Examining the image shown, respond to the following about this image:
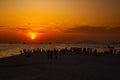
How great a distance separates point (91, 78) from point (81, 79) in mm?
1112

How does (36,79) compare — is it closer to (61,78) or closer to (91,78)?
(61,78)

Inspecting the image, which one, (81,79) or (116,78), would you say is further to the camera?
(116,78)

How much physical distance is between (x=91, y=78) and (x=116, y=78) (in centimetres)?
236

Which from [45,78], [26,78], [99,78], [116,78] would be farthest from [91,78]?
[26,78]

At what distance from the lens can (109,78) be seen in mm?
18875

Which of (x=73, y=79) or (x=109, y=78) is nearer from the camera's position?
(x=73, y=79)

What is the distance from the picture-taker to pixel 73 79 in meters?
17.7

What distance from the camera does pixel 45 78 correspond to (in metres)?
18.4

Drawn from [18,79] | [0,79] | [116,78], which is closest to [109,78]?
[116,78]

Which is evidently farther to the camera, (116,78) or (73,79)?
(116,78)

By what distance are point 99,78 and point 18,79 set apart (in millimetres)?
6973

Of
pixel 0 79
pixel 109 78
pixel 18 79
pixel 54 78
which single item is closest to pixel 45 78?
pixel 54 78

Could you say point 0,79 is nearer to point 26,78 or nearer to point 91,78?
point 26,78

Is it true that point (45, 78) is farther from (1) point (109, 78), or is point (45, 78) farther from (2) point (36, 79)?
(1) point (109, 78)
